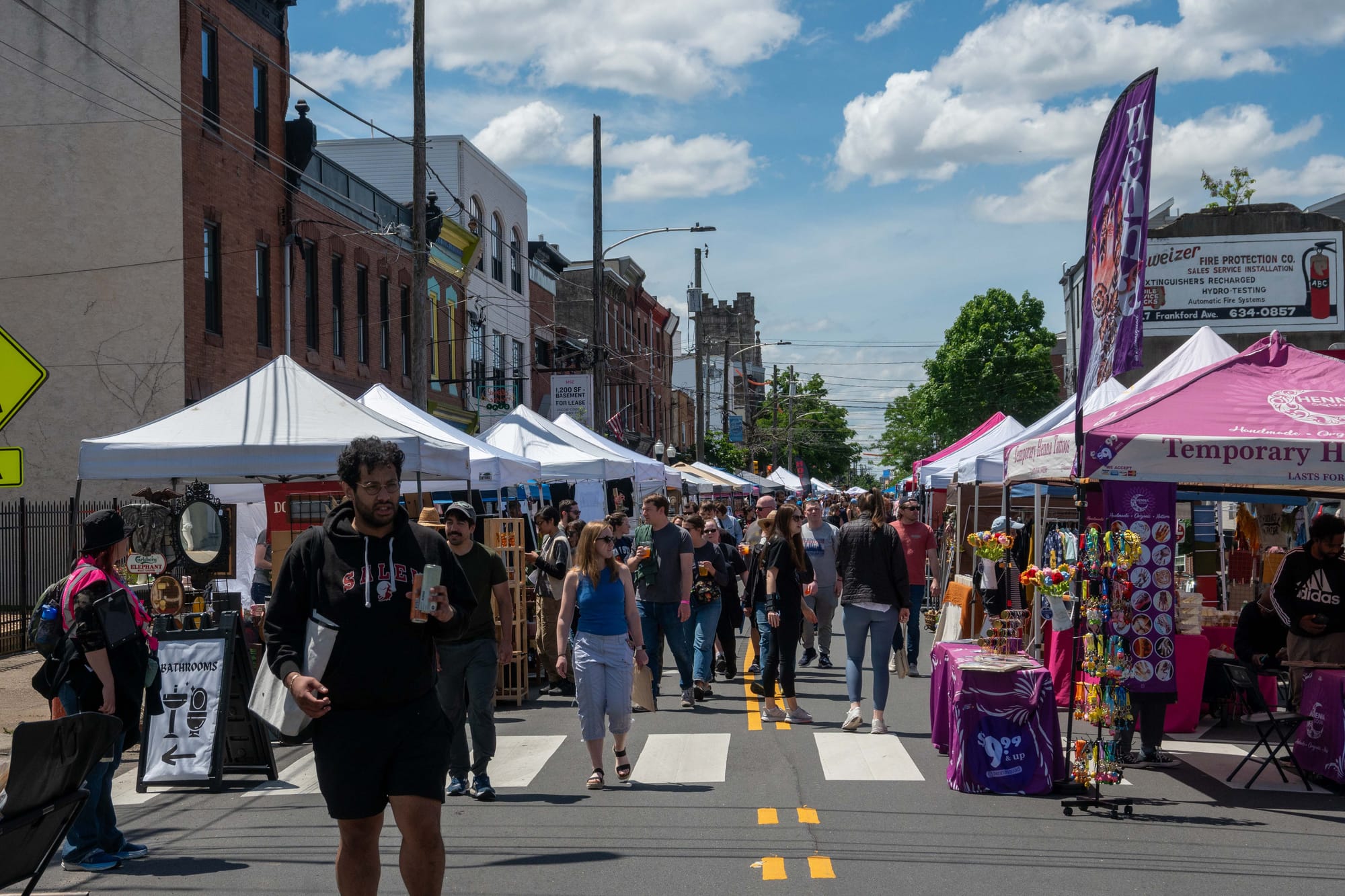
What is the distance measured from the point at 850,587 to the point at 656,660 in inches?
106

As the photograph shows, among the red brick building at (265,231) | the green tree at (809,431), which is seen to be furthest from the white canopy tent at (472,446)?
the green tree at (809,431)

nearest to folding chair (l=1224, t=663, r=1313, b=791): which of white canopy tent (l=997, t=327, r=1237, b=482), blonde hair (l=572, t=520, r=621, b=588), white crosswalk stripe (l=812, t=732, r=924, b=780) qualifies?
white canopy tent (l=997, t=327, r=1237, b=482)

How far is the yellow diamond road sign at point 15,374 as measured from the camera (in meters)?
8.70

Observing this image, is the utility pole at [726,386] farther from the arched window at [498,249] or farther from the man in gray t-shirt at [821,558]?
the man in gray t-shirt at [821,558]

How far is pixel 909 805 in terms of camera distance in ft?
26.4

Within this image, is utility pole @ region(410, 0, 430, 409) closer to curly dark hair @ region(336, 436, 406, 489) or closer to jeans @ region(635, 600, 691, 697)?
jeans @ region(635, 600, 691, 697)

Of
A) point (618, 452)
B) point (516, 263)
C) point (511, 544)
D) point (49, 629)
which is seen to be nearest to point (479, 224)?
point (516, 263)

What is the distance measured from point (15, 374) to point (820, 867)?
622 cm

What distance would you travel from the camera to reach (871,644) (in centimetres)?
1057

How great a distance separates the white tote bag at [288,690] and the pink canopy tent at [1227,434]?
17.9 ft

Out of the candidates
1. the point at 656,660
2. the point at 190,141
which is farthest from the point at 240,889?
the point at 190,141

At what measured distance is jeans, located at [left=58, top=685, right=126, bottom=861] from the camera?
6.87m

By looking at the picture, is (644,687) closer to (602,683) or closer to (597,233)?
(602,683)

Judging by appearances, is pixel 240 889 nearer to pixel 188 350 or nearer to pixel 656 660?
pixel 656 660
